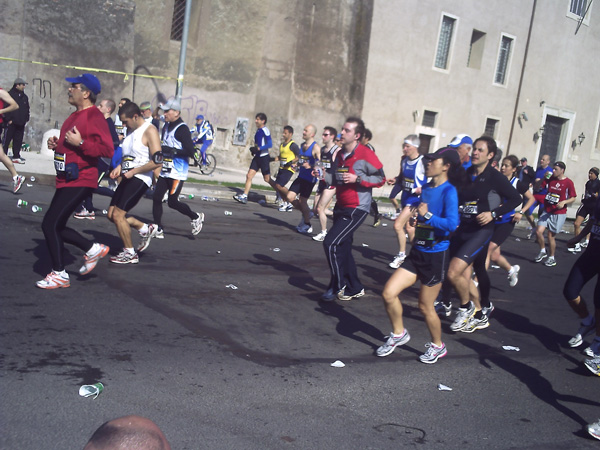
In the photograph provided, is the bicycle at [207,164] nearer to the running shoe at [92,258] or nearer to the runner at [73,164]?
the running shoe at [92,258]

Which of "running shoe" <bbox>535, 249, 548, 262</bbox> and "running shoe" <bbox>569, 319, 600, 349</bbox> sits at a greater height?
"running shoe" <bbox>569, 319, 600, 349</bbox>

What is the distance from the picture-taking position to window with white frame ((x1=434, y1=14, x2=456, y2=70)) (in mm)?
29031

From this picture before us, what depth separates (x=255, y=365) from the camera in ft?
17.8

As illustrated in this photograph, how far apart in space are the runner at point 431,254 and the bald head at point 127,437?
439 centimetres

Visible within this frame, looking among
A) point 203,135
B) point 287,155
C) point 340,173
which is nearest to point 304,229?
point 287,155

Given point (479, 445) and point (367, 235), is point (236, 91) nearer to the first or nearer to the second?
point (367, 235)

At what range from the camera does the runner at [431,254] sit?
590 cm

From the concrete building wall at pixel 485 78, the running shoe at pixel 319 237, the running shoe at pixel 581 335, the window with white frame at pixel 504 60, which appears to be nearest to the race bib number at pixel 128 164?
the running shoe at pixel 319 237

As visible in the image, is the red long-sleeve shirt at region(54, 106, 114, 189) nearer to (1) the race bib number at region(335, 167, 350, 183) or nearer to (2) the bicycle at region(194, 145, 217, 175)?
(1) the race bib number at region(335, 167, 350, 183)

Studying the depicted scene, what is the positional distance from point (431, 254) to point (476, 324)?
186 centimetres

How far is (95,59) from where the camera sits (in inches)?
905

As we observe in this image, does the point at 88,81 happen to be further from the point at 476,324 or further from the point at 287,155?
the point at 287,155

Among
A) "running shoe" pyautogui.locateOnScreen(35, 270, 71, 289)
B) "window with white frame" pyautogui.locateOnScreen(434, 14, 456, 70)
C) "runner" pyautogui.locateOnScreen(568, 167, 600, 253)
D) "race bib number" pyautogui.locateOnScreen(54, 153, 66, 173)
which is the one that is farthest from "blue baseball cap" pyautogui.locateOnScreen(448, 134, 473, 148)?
"window with white frame" pyautogui.locateOnScreen(434, 14, 456, 70)

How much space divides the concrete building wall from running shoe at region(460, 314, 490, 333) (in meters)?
20.5
